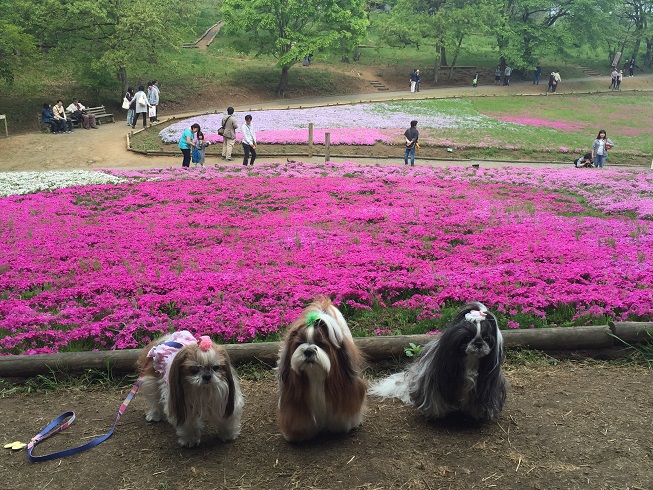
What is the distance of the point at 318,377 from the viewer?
16.1 ft

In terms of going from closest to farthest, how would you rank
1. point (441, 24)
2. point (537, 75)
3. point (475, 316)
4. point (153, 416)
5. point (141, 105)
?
point (475, 316) → point (153, 416) → point (141, 105) → point (441, 24) → point (537, 75)

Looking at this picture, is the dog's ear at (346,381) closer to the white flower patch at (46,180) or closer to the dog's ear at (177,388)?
the dog's ear at (177,388)

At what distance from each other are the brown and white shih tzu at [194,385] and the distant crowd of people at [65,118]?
27.5 metres

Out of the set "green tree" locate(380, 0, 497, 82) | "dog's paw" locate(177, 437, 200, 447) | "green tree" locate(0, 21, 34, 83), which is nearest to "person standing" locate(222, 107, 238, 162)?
"green tree" locate(0, 21, 34, 83)

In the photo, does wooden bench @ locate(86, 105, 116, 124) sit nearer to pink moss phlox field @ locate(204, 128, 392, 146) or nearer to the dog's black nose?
pink moss phlox field @ locate(204, 128, 392, 146)


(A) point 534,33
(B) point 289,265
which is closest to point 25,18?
(B) point 289,265

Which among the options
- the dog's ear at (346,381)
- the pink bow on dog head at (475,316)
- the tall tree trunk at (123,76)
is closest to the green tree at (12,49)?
the tall tree trunk at (123,76)

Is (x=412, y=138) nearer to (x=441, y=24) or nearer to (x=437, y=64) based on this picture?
(x=441, y=24)

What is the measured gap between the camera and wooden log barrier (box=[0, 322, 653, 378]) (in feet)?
21.9

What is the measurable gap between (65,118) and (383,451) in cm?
2915

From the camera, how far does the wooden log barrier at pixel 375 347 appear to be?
6672 mm

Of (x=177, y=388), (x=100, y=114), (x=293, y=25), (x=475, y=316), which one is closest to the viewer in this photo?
(x=177, y=388)

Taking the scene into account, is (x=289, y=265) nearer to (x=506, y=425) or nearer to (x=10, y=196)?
(x=506, y=425)

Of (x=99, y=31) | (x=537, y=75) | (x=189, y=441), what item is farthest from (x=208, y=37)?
(x=189, y=441)
